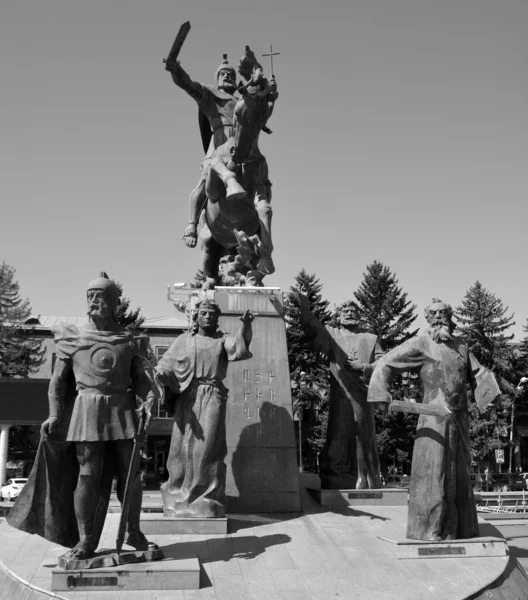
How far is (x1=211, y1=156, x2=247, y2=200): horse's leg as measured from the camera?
10.1 metres

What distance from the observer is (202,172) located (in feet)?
37.5

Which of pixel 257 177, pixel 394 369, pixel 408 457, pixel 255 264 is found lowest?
pixel 408 457

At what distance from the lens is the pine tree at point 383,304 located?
126ft

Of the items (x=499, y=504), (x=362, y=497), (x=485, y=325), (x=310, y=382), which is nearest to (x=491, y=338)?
(x=485, y=325)

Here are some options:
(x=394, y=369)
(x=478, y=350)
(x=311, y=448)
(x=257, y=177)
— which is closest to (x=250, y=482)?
(x=394, y=369)

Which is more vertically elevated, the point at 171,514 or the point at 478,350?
the point at 478,350

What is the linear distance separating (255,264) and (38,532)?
5813 mm

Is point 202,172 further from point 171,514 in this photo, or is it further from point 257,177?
point 171,514

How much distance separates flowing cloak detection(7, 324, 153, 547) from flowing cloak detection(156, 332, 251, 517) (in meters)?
1.62

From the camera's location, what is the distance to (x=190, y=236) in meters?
11.6

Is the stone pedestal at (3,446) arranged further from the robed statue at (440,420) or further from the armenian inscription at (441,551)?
the armenian inscription at (441,551)

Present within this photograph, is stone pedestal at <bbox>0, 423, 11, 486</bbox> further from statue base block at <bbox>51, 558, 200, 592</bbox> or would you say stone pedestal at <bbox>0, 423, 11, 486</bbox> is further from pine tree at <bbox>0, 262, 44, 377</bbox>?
statue base block at <bbox>51, 558, 200, 592</bbox>

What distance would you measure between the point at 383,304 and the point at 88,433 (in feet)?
114

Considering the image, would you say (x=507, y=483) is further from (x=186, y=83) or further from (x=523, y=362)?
(x=186, y=83)
